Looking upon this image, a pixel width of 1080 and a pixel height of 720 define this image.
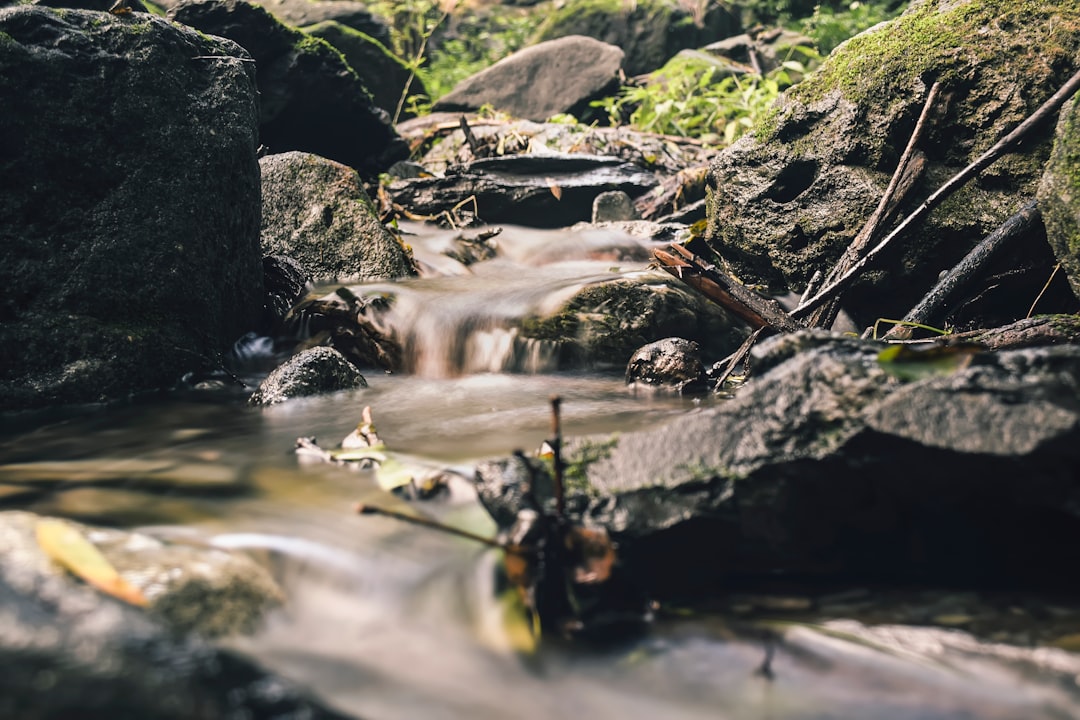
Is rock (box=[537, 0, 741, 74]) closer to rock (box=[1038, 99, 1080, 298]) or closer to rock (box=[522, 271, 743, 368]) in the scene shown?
rock (box=[522, 271, 743, 368])

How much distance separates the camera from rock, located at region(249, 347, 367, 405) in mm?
3895

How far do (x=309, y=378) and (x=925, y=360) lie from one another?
314cm

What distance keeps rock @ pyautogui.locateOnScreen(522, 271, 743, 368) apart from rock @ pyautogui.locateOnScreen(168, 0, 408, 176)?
179 inches

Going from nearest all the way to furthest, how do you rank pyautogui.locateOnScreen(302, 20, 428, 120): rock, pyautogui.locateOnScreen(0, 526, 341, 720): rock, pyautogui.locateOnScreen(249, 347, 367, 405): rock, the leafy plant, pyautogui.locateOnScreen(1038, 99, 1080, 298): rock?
pyautogui.locateOnScreen(0, 526, 341, 720): rock → pyautogui.locateOnScreen(1038, 99, 1080, 298): rock → pyautogui.locateOnScreen(249, 347, 367, 405): rock → the leafy plant → pyautogui.locateOnScreen(302, 20, 428, 120): rock

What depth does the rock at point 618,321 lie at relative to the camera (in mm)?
4574

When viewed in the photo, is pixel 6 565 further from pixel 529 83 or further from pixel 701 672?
pixel 529 83

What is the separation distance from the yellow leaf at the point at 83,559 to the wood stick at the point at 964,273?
341 cm

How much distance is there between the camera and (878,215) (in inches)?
158

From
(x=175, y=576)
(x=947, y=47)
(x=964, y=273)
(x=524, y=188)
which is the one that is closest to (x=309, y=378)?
(x=175, y=576)

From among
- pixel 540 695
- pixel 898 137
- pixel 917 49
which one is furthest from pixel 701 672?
pixel 917 49

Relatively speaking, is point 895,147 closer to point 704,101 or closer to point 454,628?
point 454,628

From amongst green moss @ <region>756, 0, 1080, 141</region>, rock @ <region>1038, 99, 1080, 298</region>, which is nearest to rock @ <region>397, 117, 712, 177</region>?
green moss @ <region>756, 0, 1080, 141</region>

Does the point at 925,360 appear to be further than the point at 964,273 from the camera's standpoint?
No

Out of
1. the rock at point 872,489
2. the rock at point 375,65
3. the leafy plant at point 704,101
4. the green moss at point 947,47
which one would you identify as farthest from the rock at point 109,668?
the rock at point 375,65
